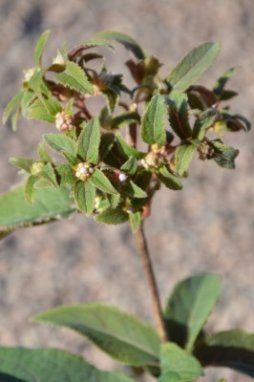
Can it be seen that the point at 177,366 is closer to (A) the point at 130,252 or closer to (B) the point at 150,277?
(B) the point at 150,277

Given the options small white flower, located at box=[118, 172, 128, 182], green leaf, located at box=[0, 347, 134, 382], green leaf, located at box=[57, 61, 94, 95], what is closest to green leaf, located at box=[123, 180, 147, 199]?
small white flower, located at box=[118, 172, 128, 182]

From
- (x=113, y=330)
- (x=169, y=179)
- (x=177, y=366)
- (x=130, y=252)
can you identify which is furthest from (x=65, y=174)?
(x=130, y=252)

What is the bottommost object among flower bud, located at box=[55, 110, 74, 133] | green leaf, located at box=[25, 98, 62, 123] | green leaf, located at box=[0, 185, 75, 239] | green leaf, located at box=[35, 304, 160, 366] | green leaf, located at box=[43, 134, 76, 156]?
green leaf, located at box=[35, 304, 160, 366]

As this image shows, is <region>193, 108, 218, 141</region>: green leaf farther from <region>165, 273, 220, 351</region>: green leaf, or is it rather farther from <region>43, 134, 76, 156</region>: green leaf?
<region>165, 273, 220, 351</region>: green leaf

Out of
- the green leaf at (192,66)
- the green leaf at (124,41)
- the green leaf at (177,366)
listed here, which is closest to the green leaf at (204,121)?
the green leaf at (192,66)

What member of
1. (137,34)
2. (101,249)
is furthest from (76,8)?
(101,249)
